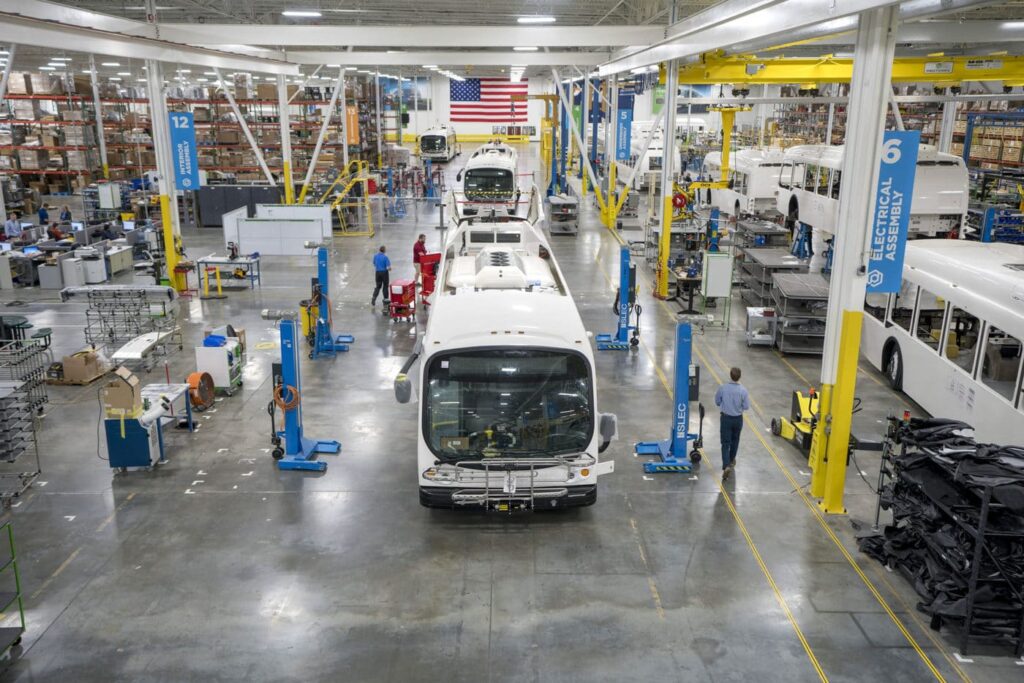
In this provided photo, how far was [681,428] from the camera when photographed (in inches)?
434

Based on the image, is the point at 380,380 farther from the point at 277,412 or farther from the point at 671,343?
the point at 671,343

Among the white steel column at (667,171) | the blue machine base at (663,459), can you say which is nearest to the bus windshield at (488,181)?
the white steel column at (667,171)

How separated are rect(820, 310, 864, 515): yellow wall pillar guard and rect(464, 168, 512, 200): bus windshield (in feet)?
65.2

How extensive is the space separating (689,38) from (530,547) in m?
11.5

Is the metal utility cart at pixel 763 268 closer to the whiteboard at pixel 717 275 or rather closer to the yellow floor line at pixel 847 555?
the whiteboard at pixel 717 275

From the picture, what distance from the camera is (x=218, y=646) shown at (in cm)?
731

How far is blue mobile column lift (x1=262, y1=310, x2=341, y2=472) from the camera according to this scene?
34.8ft

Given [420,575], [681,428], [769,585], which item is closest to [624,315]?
[681,428]

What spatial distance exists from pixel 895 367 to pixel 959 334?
232cm

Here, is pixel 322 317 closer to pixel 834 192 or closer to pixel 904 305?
pixel 904 305

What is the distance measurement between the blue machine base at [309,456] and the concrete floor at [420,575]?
17 cm

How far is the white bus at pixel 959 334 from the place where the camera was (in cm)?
1014

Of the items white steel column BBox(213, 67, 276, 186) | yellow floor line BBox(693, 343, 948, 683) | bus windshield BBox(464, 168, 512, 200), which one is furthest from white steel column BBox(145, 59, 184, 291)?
yellow floor line BBox(693, 343, 948, 683)

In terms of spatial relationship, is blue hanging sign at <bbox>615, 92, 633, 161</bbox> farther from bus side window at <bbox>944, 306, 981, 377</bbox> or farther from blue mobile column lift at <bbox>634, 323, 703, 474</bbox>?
blue mobile column lift at <bbox>634, 323, 703, 474</bbox>
